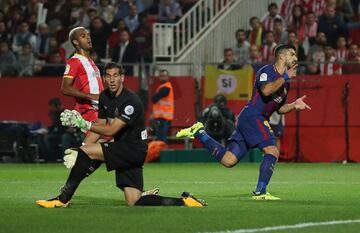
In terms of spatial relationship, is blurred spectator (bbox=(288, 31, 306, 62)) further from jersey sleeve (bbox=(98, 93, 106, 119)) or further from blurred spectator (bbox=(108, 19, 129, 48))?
jersey sleeve (bbox=(98, 93, 106, 119))

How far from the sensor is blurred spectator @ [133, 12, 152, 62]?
88.6 ft

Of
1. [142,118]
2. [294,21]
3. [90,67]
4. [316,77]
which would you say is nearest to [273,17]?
[294,21]

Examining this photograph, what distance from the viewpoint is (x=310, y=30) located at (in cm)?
2591

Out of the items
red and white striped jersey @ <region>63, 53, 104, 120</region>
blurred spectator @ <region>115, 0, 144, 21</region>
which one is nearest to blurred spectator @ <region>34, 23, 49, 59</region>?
blurred spectator @ <region>115, 0, 144, 21</region>

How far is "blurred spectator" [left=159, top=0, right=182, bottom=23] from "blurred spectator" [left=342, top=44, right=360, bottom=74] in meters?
5.28

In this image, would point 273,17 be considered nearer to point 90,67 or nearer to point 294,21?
point 294,21

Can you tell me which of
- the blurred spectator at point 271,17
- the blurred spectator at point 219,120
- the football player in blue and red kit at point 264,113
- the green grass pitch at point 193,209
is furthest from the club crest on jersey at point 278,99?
the blurred spectator at point 271,17

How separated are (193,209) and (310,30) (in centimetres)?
1492

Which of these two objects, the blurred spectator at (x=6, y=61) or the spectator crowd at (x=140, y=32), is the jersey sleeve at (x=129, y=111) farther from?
the blurred spectator at (x=6, y=61)

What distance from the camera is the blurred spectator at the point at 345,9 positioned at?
86.4 ft

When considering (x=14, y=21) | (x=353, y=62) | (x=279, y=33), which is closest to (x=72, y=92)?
(x=353, y=62)

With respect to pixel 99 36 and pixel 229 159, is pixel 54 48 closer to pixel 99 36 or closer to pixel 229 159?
pixel 99 36

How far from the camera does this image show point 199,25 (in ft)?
91.0

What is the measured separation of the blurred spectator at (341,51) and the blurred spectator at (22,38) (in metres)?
8.13
